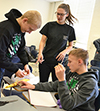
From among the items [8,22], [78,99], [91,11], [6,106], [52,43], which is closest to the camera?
[6,106]

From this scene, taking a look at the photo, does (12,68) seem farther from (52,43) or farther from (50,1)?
(50,1)

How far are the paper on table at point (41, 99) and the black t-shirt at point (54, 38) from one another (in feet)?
2.18

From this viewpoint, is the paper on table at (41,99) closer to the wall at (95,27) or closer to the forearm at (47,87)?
the forearm at (47,87)

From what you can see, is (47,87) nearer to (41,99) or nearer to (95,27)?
(41,99)

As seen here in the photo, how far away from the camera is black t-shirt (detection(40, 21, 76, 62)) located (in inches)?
70.1

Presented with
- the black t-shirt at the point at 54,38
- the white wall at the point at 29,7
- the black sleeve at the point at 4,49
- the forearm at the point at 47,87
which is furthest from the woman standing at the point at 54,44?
the white wall at the point at 29,7

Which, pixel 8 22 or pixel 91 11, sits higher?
pixel 91 11

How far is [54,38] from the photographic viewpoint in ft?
5.82

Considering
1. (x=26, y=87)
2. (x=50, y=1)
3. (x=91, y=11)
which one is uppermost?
(x=50, y=1)

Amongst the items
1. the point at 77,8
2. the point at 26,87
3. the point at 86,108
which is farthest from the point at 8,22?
the point at 77,8

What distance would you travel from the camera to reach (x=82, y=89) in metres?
1.14

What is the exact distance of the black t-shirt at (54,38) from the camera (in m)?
1.78

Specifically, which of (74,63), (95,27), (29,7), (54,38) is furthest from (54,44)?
(29,7)

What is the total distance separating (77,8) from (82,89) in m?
→ 4.78
